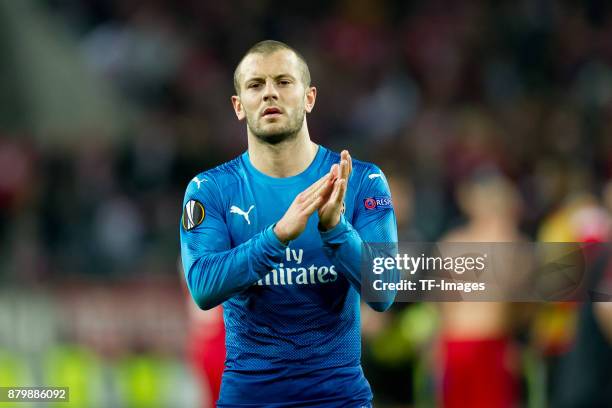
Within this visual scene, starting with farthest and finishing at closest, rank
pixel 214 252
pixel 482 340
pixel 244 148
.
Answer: pixel 244 148, pixel 482 340, pixel 214 252

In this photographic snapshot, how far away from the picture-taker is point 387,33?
1441 centimetres

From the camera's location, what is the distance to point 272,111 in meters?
4.34

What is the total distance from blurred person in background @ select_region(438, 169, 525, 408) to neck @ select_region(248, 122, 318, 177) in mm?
3217

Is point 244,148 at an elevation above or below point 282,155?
above

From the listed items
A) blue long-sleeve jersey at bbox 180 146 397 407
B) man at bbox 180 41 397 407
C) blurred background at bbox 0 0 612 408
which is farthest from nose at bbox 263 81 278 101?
blurred background at bbox 0 0 612 408

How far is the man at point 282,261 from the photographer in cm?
434

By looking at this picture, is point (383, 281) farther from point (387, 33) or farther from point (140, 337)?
point (387, 33)

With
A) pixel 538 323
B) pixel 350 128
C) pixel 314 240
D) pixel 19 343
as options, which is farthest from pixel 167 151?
pixel 314 240

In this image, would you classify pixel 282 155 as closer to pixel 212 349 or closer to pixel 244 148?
pixel 212 349

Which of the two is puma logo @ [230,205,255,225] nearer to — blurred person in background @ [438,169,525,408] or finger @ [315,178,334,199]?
finger @ [315,178,334,199]

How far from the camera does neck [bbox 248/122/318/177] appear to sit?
446 centimetres

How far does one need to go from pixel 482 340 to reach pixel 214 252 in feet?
12.9

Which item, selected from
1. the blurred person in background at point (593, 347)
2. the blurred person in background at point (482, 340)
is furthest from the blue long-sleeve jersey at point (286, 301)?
the blurred person in background at point (482, 340)

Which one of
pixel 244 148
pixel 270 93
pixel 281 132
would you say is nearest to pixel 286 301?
pixel 281 132
